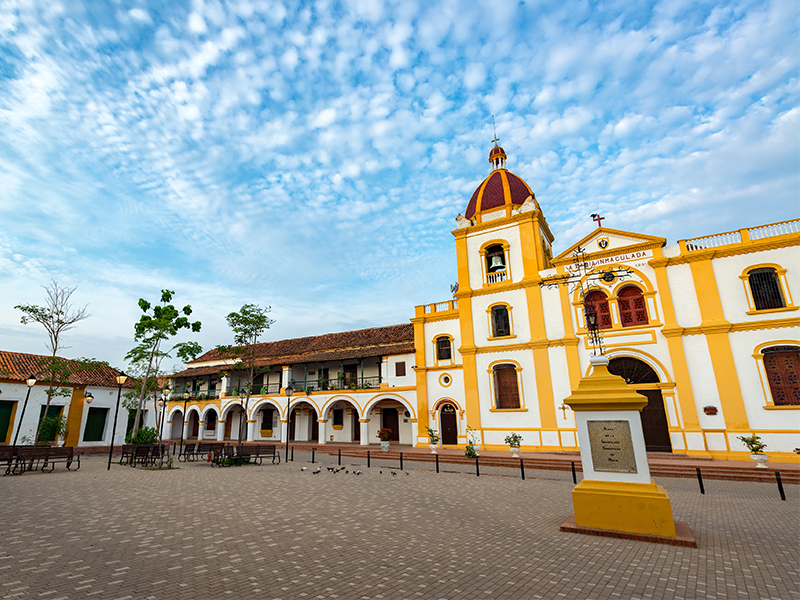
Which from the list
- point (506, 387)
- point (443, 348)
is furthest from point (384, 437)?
point (506, 387)

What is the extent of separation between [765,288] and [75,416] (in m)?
34.9

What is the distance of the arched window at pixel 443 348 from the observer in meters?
22.0

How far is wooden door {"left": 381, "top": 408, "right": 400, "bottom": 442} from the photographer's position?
25.4 metres

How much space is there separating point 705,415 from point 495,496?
11409mm

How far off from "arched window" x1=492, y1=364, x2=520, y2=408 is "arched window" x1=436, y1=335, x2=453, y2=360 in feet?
9.15

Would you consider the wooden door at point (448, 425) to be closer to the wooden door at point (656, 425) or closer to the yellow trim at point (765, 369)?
the wooden door at point (656, 425)

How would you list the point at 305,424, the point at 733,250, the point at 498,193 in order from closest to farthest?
1. the point at 733,250
2. the point at 498,193
3. the point at 305,424

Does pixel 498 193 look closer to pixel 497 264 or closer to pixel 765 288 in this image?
pixel 497 264

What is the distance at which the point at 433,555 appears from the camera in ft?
17.8

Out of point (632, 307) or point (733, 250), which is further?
point (632, 307)

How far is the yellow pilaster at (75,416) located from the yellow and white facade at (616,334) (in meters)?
19.8

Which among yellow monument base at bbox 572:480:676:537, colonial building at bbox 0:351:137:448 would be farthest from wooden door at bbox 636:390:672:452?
colonial building at bbox 0:351:137:448

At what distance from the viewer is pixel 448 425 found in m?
21.3

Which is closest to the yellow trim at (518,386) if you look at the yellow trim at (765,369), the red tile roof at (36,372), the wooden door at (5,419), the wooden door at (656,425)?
the wooden door at (656,425)
